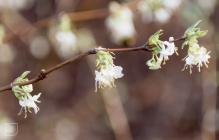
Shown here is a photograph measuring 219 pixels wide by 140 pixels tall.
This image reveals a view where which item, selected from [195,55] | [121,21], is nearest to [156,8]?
[121,21]

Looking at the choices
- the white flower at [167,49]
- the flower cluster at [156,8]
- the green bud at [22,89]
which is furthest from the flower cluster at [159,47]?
the flower cluster at [156,8]

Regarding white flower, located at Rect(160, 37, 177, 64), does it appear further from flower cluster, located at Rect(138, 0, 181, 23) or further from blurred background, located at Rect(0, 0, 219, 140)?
blurred background, located at Rect(0, 0, 219, 140)

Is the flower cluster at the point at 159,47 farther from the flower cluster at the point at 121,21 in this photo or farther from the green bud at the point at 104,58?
the flower cluster at the point at 121,21

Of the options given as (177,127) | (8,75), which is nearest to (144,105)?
(177,127)

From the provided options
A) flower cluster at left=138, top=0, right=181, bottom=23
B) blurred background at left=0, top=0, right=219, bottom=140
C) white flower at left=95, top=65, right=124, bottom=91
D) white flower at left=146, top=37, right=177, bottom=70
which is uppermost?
blurred background at left=0, top=0, right=219, bottom=140

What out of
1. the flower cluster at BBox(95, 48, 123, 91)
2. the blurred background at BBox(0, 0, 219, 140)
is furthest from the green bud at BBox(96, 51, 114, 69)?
the blurred background at BBox(0, 0, 219, 140)

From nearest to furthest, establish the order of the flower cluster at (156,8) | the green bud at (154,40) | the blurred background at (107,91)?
1. the green bud at (154,40)
2. the flower cluster at (156,8)
3. the blurred background at (107,91)

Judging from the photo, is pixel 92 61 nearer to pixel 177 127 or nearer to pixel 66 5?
pixel 66 5
